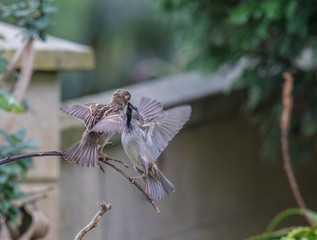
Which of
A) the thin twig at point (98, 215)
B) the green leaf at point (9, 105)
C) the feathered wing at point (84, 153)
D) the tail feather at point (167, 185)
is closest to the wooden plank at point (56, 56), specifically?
the green leaf at point (9, 105)

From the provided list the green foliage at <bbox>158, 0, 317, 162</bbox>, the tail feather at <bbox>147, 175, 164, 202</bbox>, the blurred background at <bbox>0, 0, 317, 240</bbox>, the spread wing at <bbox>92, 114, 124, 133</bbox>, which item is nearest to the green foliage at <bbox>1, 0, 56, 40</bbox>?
the blurred background at <bbox>0, 0, 317, 240</bbox>

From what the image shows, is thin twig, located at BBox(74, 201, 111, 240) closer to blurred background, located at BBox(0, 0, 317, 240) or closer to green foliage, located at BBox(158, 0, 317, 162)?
blurred background, located at BBox(0, 0, 317, 240)

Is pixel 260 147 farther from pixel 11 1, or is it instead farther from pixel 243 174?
pixel 11 1

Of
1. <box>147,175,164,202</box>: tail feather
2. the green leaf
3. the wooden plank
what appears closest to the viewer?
<box>147,175,164,202</box>: tail feather

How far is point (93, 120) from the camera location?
1243mm

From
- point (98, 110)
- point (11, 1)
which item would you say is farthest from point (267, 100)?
point (11, 1)

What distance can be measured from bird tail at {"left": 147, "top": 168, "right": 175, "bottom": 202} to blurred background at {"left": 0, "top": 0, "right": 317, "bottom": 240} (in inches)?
33.4

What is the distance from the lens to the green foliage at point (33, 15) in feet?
7.36

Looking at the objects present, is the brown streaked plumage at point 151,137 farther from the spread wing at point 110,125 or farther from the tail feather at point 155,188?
the spread wing at point 110,125

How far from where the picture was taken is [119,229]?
351cm

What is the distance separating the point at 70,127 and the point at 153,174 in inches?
70.3

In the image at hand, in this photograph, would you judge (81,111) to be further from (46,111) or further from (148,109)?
(46,111)

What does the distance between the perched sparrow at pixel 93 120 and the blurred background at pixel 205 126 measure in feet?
3.17

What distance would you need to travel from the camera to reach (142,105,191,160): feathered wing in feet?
4.99
